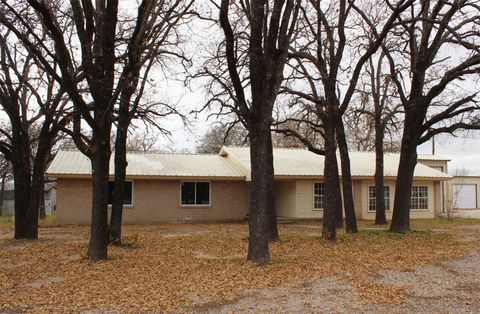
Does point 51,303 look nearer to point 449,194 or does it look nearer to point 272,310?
point 272,310

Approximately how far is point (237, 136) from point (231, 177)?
29.6m

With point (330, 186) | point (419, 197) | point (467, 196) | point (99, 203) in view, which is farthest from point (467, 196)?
point (99, 203)

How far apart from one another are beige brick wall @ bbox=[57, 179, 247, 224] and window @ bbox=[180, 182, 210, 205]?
0.93 ft

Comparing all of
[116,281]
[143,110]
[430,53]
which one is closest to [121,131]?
[143,110]

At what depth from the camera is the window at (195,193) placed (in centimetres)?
2598

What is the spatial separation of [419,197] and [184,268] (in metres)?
22.6

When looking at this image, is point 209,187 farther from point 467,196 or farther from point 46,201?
point 46,201

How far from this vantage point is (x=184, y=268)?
35.4ft

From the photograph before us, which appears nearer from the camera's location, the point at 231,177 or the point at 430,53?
the point at 430,53

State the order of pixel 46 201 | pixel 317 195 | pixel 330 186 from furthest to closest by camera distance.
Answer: pixel 46 201 < pixel 317 195 < pixel 330 186

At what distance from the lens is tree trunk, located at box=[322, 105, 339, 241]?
50.7 feet

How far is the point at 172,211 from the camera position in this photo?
2545 cm

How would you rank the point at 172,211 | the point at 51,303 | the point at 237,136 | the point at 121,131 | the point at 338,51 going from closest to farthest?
1. the point at 51,303
2. the point at 121,131
3. the point at 338,51
4. the point at 172,211
5. the point at 237,136

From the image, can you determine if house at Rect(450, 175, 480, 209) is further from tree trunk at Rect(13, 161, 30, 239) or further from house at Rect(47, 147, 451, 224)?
tree trunk at Rect(13, 161, 30, 239)
